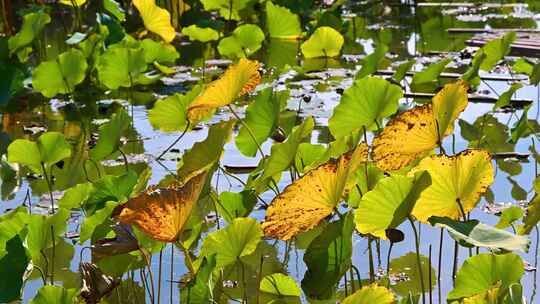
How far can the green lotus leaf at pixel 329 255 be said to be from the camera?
5.34ft

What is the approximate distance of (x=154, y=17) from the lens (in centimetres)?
400

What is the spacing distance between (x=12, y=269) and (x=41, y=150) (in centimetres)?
65

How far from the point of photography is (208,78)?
401 centimetres

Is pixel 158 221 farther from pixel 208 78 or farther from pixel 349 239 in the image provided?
pixel 208 78

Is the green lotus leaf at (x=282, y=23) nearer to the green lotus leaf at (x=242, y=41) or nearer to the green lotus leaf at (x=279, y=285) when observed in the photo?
the green lotus leaf at (x=242, y=41)

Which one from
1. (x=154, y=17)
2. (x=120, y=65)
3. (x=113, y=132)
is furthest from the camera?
(x=154, y=17)

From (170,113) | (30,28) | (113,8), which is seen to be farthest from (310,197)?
(113,8)

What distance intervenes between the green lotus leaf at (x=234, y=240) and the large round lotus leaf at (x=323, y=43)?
2457 millimetres

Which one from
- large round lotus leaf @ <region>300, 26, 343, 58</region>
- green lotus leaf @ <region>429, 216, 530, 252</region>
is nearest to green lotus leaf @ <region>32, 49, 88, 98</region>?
large round lotus leaf @ <region>300, 26, 343, 58</region>

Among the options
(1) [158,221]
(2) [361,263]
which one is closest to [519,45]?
(2) [361,263]

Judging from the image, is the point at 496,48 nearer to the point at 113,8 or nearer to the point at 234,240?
the point at 113,8

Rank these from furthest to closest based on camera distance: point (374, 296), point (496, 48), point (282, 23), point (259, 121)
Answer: point (282, 23)
point (496, 48)
point (259, 121)
point (374, 296)

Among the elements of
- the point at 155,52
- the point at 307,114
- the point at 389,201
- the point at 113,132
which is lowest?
the point at 307,114

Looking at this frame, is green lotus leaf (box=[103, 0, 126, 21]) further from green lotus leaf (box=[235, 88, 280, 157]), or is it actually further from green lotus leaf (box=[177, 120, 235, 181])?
green lotus leaf (box=[177, 120, 235, 181])
